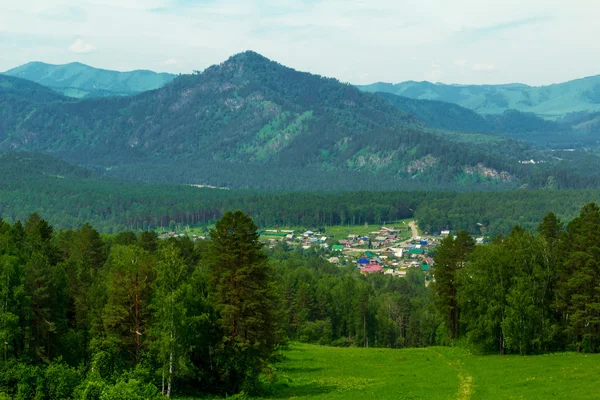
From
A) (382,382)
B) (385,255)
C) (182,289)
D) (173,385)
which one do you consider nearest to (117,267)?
(182,289)

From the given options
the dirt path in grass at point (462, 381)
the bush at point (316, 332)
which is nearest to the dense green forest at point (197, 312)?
the dirt path in grass at point (462, 381)

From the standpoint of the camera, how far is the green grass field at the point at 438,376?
151 feet

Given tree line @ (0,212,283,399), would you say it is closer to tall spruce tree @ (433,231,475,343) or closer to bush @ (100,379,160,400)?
bush @ (100,379,160,400)

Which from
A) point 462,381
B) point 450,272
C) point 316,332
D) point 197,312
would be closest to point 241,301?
point 197,312

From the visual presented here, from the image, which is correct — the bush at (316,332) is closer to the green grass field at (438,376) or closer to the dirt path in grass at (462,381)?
the green grass field at (438,376)

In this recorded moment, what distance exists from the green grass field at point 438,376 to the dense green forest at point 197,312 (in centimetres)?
309

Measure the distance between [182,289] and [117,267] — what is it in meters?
6.24

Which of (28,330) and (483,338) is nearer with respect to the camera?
(28,330)

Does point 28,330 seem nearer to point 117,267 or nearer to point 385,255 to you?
point 117,267

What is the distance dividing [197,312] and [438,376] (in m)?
19.8

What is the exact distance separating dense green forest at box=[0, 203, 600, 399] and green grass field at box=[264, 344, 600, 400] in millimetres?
3086

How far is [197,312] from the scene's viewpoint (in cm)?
4978

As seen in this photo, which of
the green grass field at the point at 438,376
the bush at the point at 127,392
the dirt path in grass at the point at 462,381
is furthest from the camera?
the dirt path in grass at the point at 462,381

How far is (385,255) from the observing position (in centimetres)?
19938
